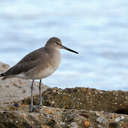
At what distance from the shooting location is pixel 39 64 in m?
12.7

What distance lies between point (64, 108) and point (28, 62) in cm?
431

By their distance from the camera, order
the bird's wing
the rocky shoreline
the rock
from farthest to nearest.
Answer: the rock < the bird's wing < the rocky shoreline

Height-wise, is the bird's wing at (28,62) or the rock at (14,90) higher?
the bird's wing at (28,62)

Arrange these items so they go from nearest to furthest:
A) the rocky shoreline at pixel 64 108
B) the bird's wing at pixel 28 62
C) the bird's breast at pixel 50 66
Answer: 1. the rocky shoreline at pixel 64 108
2. the bird's breast at pixel 50 66
3. the bird's wing at pixel 28 62

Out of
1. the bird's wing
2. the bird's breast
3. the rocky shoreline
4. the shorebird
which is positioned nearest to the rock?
the rocky shoreline

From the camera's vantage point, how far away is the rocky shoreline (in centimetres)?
1130

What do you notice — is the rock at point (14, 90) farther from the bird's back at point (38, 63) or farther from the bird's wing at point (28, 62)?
the bird's back at point (38, 63)

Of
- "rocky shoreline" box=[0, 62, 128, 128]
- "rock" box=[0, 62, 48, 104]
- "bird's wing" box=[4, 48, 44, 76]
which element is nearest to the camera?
"rocky shoreline" box=[0, 62, 128, 128]

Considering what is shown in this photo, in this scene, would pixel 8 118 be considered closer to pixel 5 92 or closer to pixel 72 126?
pixel 72 126

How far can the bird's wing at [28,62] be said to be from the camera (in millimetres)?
12845

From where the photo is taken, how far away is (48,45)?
1357cm

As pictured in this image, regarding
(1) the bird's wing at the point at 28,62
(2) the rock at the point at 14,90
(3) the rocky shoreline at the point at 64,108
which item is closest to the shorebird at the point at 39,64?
(1) the bird's wing at the point at 28,62

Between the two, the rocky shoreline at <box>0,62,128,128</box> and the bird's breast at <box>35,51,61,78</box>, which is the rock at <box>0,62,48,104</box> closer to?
the rocky shoreline at <box>0,62,128,128</box>

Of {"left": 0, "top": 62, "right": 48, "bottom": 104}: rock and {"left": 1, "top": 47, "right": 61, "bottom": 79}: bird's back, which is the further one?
{"left": 0, "top": 62, "right": 48, "bottom": 104}: rock
